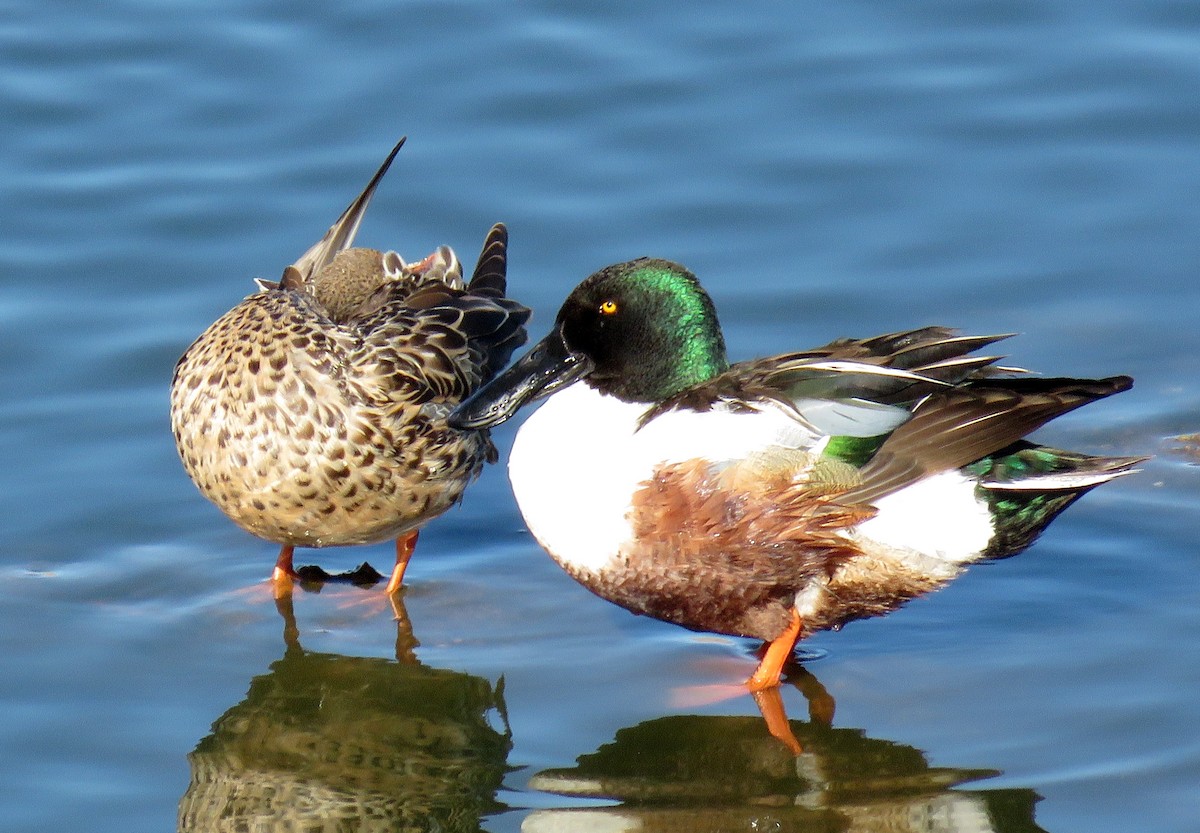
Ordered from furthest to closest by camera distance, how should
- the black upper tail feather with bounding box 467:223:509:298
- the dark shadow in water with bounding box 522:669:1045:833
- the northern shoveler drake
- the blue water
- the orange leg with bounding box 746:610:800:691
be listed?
1. the black upper tail feather with bounding box 467:223:509:298
2. the northern shoveler drake
3. the orange leg with bounding box 746:610:800:691
4. the blue water
5. the dark shadow in water with bounding box 522:669:1045:833

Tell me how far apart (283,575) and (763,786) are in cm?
172

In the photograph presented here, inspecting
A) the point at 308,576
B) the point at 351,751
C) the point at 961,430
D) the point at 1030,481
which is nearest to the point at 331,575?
the point at 308,576

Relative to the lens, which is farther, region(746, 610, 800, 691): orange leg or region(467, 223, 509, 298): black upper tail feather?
region(467, 223, 509, 298): black upper tail feather

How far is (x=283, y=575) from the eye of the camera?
5.29 metres

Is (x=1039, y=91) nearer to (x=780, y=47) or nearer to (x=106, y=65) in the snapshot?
(x=780, y=47)

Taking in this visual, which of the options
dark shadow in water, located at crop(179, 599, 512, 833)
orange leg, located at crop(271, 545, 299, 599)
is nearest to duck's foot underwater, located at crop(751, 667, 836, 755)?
dark shadow in water, located at crop(179, 599, 512, 833)

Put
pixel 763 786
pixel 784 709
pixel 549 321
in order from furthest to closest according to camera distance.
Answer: pixel 549 321 → pixel 784 709 → pixel 763 786

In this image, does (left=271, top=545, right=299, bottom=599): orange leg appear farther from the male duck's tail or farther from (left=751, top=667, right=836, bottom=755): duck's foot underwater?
the male duck's tail

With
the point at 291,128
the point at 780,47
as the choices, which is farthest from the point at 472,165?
the point at 780,47

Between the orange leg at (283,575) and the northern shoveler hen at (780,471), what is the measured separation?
0.94m

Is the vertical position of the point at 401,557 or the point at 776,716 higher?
the point at 401,557

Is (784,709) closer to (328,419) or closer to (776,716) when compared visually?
(776,716)

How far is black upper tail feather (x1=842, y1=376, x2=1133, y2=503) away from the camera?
4445 millimetres

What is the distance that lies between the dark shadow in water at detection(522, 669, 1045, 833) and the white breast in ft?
1.66
